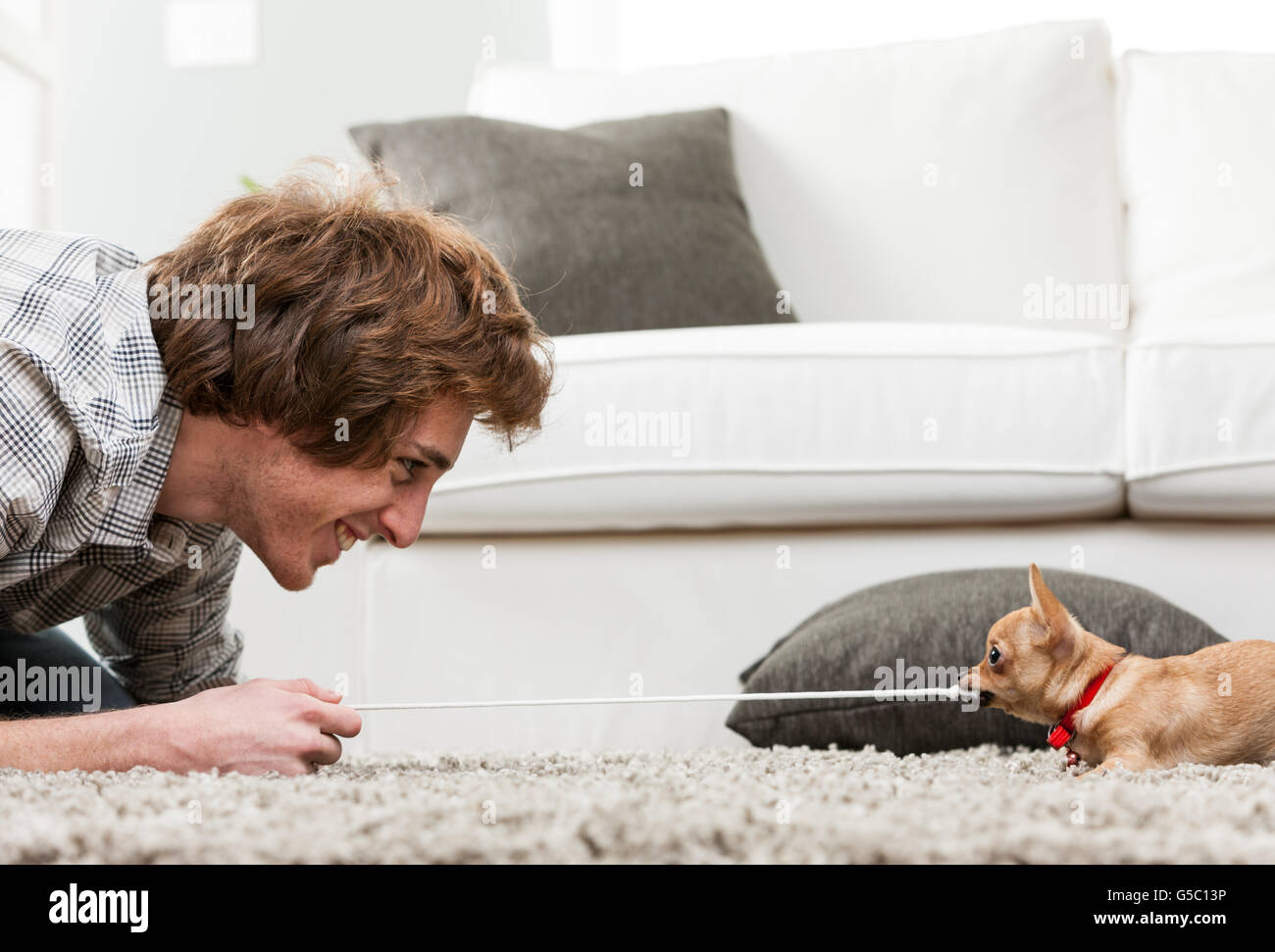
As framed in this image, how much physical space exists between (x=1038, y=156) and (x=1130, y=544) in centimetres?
91

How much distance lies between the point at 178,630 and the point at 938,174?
1.43m

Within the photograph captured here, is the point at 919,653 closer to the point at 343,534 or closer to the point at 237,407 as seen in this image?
the point at 343,534

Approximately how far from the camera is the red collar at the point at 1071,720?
0.82 metres

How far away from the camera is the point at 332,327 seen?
0.89m

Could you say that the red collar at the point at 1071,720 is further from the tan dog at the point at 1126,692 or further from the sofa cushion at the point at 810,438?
the sofa cushion at the point at 810,438

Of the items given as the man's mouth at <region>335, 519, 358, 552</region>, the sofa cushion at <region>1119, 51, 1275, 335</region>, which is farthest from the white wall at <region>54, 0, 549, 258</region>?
the man's mouth at <region>335, 519, 358, 552</region>

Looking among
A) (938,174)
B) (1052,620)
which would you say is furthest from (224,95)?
(1052,620)

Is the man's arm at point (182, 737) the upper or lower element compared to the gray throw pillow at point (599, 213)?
lower

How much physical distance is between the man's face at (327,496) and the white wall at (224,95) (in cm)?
188

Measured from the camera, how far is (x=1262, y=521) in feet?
4.10

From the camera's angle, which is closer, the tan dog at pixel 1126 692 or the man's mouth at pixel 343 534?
the tan dog at pixel 1126 692

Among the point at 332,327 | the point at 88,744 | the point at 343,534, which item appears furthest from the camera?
the point at 343,534

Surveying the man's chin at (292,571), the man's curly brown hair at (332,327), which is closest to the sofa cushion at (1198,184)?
the man's curly brown hair at (332,327)

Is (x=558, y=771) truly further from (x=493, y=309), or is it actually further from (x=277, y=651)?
(x=277, y=651)
